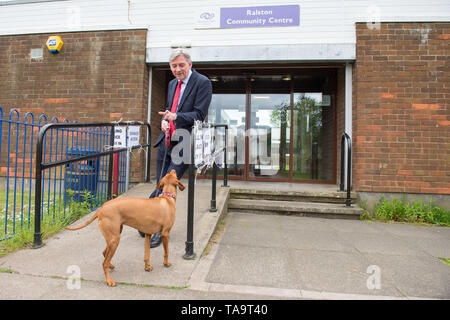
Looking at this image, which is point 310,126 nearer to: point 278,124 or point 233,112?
point 278,124

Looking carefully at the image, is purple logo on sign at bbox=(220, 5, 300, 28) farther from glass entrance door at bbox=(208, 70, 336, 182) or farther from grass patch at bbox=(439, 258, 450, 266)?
grass patch at bbox=(439, 258, 450, 266)

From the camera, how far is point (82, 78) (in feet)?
18.2

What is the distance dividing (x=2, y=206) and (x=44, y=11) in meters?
4.55

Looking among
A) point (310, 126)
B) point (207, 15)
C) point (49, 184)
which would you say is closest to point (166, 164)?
point (49, 184)

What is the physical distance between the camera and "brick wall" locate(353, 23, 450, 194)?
182 inches

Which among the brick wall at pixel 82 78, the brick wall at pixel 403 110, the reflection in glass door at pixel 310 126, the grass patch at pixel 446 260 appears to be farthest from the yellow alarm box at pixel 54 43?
the grass patch at pixel 446 260

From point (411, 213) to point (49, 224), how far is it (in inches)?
215

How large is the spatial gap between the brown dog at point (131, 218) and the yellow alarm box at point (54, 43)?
537 centimetres

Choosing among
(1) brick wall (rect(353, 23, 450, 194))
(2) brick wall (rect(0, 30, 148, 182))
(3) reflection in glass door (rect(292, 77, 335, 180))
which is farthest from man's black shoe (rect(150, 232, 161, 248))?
(3) reflection in glass door (rect(292, 77, 335, 180))

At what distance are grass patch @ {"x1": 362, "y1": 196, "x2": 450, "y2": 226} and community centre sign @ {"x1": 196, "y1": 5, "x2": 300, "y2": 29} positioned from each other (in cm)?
390

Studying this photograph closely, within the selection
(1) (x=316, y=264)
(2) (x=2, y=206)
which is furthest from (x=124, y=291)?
(2) (x=2, y=206)

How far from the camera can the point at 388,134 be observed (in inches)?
185

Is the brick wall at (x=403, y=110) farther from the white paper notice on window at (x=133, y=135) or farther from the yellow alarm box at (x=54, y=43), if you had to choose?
the yellow alarm box at (x=54, y=43)

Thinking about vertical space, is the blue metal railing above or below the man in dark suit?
below
